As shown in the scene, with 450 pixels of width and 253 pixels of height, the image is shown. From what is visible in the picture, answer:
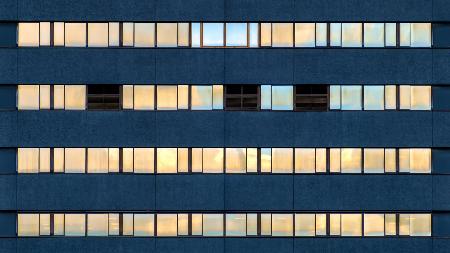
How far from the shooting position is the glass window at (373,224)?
4500 cm

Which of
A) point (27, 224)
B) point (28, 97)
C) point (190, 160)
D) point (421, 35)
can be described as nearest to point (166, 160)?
point (190, 160)

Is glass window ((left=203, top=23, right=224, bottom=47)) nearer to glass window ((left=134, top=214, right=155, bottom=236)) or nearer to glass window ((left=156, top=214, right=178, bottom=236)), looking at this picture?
glass window ((left=156, top=214, right=178, bottom=236))

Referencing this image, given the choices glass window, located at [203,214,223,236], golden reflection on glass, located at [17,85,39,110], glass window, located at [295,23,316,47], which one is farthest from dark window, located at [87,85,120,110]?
Answer: glass window, located at [295,23,316,47]

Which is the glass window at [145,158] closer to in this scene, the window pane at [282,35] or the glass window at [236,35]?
the glass window at [236,35]

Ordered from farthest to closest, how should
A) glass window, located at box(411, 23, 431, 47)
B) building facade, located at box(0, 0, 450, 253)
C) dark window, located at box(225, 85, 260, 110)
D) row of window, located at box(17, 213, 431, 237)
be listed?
glass window, located at box(411, 23, 431, 47), row of window, located at box(17, 213, 431, 237), dark window, located at box(225, 85, 260, 110), building facade, located at box(0, 0, 450, 253)

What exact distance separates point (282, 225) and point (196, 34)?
11.6 meters

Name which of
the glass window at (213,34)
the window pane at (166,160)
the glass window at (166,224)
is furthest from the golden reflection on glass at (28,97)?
the glass window at (213,34)

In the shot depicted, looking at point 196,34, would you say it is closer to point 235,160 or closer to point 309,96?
point 309,96

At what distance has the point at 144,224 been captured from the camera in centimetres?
4500

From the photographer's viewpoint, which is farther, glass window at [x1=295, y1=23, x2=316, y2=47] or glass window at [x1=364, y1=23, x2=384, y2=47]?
glass window at [x1=364, y1=23, x2=384, y2=47]

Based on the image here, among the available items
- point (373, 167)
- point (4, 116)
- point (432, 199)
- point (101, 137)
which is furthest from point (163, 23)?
point (432, 199)

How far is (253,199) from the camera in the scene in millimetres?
44750

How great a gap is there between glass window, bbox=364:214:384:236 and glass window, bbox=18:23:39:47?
20.7 m

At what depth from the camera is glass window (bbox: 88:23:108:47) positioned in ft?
148
